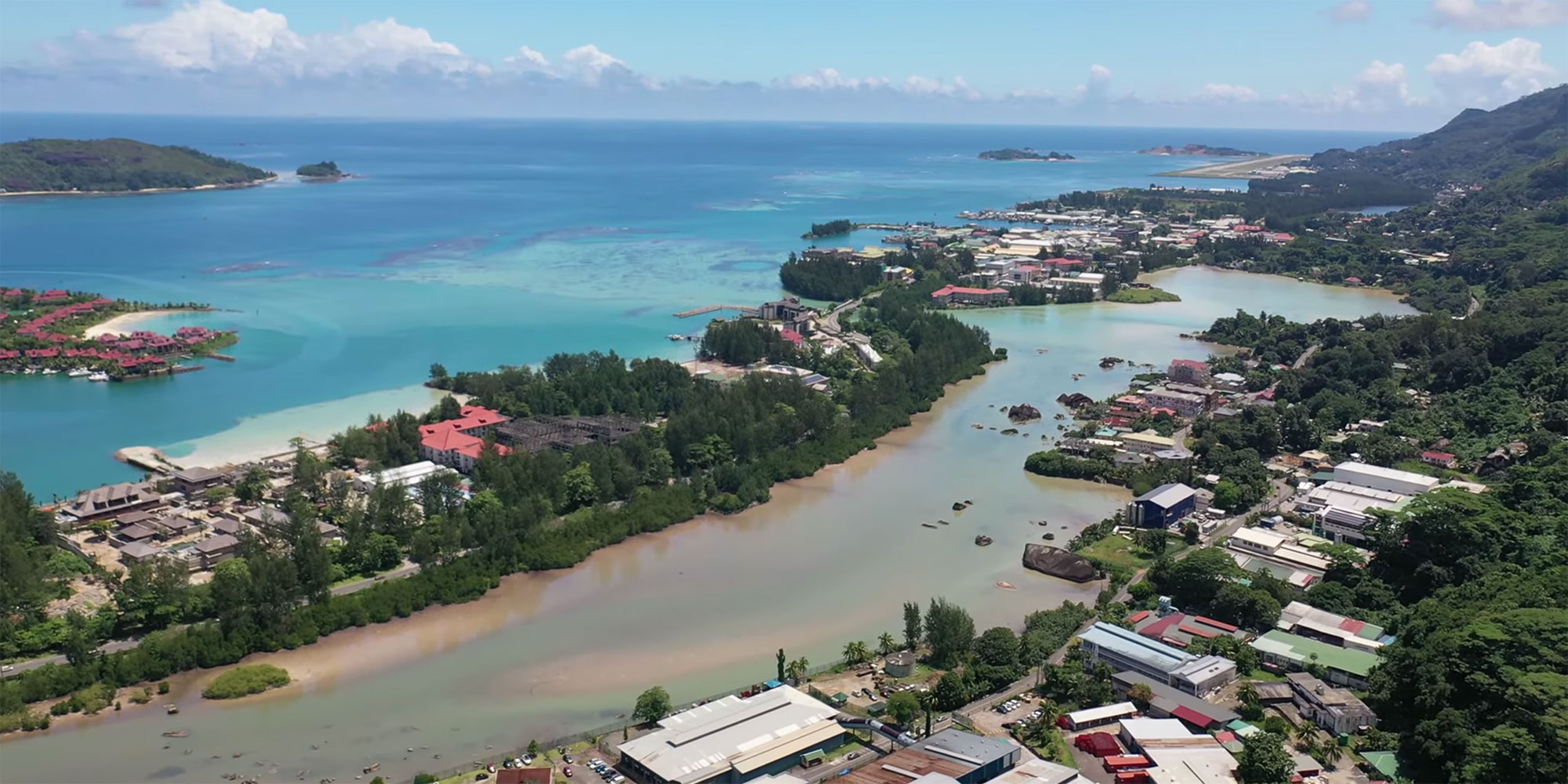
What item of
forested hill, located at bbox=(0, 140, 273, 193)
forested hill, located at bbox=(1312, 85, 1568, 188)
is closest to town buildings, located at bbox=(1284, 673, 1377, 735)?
forested hill, located at bbox=(1312, 85, 1568, 188)

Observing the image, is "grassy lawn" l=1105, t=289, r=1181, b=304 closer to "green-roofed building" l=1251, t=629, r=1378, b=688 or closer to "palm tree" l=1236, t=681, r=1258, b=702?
"green-roofed building" l=1251, t=629, r=1378, b=688

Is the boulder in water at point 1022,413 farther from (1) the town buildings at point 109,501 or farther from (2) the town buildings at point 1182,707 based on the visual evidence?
(1) the town buildings at point 109,501

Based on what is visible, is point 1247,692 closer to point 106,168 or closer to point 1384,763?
point 1384,763

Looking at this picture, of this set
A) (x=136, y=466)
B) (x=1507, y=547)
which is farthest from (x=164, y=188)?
(x=1507, y=547)

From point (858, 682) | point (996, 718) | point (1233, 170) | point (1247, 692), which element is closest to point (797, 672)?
point (858, 682)

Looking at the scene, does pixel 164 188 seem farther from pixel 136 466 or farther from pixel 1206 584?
pixel 1206 584
